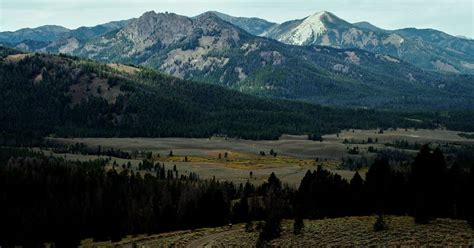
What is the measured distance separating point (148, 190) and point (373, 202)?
250ft

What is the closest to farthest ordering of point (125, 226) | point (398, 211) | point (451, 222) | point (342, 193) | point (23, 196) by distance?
point (451, 222) → point (398, 211) → point (342, 193) → point (125, 226) → point (23, 196)

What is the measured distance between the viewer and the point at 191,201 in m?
148

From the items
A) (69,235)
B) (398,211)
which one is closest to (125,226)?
(69,235)

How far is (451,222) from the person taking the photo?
9806cm

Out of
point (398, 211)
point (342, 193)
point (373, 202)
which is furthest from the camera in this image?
point (342, 193)

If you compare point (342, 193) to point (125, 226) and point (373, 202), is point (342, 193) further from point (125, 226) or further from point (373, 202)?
point (125, 226)

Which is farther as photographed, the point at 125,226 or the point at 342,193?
the point at 125,226

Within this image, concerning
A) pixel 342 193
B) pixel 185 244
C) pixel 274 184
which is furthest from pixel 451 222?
pixel 274 184

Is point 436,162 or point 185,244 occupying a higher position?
point 436,162

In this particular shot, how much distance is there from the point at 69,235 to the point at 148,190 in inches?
1826

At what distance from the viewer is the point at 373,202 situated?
4823 inches

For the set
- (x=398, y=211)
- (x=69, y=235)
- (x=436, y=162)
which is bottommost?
(x=69, y=235)

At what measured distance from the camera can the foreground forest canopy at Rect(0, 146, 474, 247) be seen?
337ft

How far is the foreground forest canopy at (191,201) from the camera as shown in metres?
103
